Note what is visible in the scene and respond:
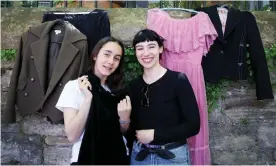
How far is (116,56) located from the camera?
1.91 m

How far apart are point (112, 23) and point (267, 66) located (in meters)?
1.48

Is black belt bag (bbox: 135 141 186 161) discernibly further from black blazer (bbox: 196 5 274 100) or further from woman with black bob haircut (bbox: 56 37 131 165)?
black blazer (bbox: 196 5 274 100)

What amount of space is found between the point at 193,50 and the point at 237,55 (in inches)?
16.6

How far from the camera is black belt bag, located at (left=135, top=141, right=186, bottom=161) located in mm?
1819

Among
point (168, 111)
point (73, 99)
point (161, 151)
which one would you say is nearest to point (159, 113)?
point (168, 111)

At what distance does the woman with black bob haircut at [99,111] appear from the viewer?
1.69 meters

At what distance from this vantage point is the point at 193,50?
8.30 ft

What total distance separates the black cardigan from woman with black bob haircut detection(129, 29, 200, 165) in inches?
5.4

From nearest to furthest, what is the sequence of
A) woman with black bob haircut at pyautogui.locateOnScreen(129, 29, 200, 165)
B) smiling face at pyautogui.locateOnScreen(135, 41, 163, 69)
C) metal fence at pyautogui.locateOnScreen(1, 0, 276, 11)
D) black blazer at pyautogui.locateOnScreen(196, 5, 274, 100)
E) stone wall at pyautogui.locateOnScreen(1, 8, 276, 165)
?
woman with black bob haircut at pyautogui.locateOnScreen(129, 29, 200, 165)
smiling face at pyautogui.locateOnScreen(135, 41, 163, 69)
black blazer at pyautogui.locateOnScreen(196, 5, 274, 100)
stone wall at pyautogui.locateOnScreen(1, 8, 276, 165)
metal fence at pyautogui.locateOnScreen(1, 0, 276, 11)

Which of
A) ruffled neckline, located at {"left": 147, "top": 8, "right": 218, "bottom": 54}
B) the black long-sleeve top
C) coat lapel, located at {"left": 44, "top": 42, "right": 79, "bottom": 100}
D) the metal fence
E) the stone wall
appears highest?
the metal fence

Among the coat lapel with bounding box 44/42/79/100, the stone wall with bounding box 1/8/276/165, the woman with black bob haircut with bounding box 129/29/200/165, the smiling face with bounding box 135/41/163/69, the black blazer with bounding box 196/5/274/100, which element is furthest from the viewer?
the stone wall with bounding box 1/8/276/165

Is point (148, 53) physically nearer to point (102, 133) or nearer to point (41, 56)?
point (102, 133)

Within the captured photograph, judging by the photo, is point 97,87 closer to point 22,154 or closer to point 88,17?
point 88,17

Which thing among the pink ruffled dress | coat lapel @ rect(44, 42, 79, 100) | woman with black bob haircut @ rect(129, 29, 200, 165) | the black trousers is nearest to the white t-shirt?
woman with black bob haircut @ rect(129, 29, 200, 165)
